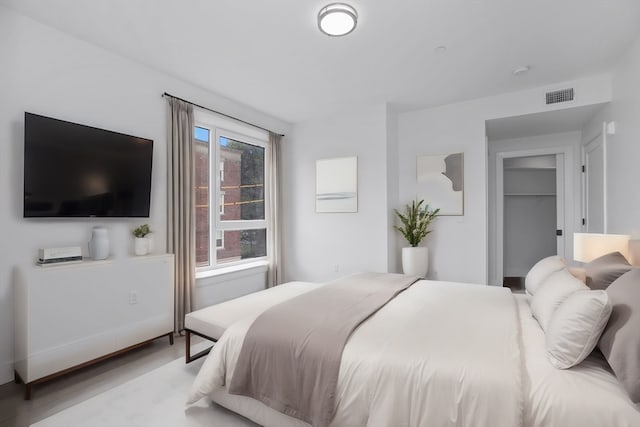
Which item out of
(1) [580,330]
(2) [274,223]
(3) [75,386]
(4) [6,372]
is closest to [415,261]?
(2) [274,223]

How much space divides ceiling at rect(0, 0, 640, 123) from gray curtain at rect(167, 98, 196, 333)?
52 centimetres

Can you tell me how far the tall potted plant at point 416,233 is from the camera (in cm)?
419

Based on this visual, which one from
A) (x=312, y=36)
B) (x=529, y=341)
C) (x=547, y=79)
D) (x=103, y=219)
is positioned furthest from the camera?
(x=547, y=79)

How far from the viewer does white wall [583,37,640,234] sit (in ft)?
9.01

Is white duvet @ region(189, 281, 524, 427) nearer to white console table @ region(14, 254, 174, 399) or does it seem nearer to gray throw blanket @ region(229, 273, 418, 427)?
gray throw blanket @ region(229, 273, 418, 427)

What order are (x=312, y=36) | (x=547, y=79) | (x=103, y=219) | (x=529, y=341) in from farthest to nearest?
(x=547, y=79) < (x=103, y=219) < (x=312, y=36) < (x=529, y=341)

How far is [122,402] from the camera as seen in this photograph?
6.75 feet

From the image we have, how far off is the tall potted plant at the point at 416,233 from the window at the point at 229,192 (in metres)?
Result: 2.12

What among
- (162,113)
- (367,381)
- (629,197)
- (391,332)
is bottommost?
(367,381)

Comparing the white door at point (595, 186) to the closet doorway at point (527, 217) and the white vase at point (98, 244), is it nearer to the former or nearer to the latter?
the closet doorway at point (527, 217)

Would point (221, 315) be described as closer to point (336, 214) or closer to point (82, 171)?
point (82, 171)

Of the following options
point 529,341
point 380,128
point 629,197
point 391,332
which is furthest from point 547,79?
point 391,332

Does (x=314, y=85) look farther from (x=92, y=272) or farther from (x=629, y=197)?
(x=629, y=197)

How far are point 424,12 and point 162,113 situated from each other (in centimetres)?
272
